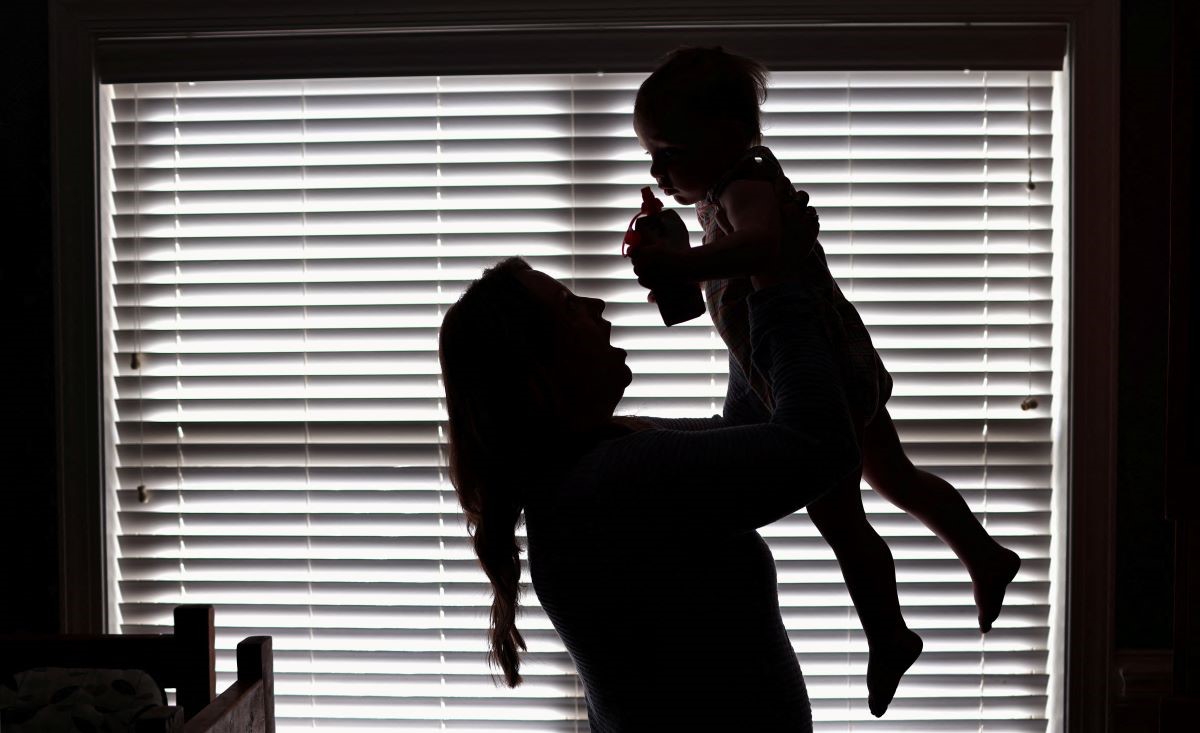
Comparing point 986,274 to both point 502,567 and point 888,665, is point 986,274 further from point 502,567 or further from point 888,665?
point 502,567

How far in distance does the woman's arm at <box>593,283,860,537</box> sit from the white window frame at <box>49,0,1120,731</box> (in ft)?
3.83

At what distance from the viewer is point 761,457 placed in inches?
35.2

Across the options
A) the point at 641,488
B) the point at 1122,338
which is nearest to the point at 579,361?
the point at 641,488

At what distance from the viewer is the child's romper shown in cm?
108

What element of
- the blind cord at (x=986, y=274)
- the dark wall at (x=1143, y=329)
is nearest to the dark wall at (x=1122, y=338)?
the dark wall at (x=1143, y=329)

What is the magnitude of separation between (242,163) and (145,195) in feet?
0.80

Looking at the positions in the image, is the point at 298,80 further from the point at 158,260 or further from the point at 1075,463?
the point at 1075,463

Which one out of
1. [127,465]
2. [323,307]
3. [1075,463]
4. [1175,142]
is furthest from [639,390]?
[127,465]

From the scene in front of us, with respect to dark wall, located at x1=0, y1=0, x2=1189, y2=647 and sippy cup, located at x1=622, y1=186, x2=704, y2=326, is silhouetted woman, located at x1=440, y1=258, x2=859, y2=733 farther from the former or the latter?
dark wall, located at x1=0, y1=0, x2=1189, y2=647

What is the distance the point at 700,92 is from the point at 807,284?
0.32m

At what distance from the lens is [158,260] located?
200cm

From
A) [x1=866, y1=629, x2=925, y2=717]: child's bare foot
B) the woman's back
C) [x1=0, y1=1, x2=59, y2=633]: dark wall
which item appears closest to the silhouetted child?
[x1=866, y1=629, x2=925, y2=717]: child's bare foot

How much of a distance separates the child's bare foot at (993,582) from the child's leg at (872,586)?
0.14 m

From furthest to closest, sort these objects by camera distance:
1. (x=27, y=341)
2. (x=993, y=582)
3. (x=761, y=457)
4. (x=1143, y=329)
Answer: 1. (x=27, y=341)
2. (x=1143, y=329)
3. (x=993, y=582)
4. (x=761, y=457)
